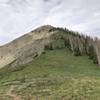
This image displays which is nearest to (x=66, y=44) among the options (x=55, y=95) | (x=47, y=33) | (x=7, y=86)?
(x=47, y=33)

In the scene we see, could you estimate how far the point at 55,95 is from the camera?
94.9ft

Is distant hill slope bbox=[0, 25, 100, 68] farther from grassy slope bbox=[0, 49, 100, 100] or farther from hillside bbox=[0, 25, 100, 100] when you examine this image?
grassy slope bbox=[0, 49, 100, 100]

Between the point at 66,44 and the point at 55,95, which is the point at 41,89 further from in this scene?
the point at 66,44

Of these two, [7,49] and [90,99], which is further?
[7,49]

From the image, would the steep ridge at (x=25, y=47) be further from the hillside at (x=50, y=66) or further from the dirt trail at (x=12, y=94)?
the dirt trail at (x=12, y=94)

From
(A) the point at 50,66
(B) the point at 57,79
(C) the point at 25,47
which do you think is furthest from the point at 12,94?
(C) the point at 25,47

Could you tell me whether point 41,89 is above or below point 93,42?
below

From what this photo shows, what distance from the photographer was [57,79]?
3497cm

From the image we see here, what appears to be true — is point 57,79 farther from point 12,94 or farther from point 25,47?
point 25,47

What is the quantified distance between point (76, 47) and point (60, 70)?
41.2 feet

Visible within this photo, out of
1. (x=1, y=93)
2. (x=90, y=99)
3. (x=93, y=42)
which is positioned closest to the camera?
(x=90, y=99)

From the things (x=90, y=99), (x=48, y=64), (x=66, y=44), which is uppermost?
(x=66, y=44)

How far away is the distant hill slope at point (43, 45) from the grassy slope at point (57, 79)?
229 cm

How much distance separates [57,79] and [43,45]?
65.6ft
